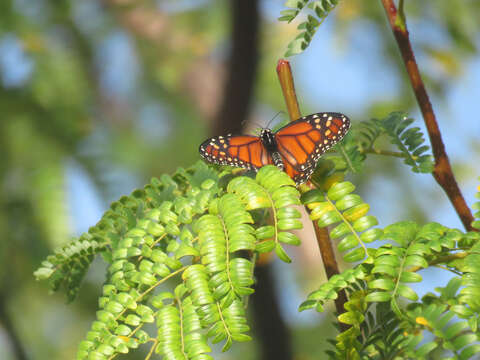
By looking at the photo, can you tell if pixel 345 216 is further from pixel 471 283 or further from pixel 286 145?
pixel 286 145

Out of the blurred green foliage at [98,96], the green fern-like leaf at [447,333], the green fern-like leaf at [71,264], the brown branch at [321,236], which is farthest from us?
the blurred green foliage at [98,96]

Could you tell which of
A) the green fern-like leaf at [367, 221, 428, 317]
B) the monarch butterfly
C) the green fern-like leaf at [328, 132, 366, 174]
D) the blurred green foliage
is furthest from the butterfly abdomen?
the blurred green foliage

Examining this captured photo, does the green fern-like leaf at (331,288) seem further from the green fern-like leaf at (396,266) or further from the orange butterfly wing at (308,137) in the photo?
the orange butterfly wing at (308,137)

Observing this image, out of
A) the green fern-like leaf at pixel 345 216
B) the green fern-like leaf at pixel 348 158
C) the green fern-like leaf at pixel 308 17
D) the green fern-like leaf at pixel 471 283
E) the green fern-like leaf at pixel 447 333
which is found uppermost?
the green fern-like leaf at pixel 308 17

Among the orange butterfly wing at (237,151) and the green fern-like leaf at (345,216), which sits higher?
the orange butterfly wing at (237,151)

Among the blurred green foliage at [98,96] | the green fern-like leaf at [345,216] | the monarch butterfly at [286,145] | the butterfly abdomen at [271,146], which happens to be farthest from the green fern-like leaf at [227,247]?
the blurred green foliage at [98,96]

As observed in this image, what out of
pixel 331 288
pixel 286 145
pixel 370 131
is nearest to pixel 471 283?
pixel 331 288

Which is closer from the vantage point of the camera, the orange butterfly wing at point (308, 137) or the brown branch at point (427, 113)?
the brown branch at point (427, 113)

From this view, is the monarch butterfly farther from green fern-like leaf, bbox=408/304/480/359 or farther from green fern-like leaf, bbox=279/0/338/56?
green fern-like leaf, bbox=408/304/480/359

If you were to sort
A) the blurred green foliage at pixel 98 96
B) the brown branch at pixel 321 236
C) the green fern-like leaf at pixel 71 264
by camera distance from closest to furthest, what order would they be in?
the brown branch at pixel 321 236 < the green fern-like leaf at pixel 71 264 < the blurred green foliage at pixel 98 96
